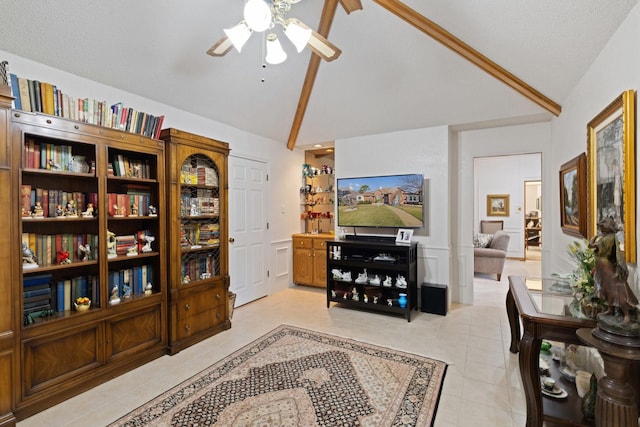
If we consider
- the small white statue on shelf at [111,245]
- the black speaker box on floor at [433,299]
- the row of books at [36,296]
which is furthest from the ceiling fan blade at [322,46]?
the black speaker box on floor at [433,299]

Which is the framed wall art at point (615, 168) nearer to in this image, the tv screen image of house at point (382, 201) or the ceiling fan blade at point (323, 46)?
the ceiling fan blade at point (323, 46)

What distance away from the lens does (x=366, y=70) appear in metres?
3.47

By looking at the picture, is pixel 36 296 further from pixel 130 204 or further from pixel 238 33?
pixel 238 33

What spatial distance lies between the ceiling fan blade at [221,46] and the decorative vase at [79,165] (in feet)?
4.43

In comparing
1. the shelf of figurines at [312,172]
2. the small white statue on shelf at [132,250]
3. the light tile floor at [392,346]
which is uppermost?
the shelf of figurines at [312,172]

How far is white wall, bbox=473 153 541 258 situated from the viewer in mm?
8258

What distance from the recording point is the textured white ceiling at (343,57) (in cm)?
217

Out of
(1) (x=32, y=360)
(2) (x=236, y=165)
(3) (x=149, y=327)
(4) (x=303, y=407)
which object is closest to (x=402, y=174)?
(2) (x=236, y=165)

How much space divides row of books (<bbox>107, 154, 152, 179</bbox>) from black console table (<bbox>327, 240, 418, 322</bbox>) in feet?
7.77

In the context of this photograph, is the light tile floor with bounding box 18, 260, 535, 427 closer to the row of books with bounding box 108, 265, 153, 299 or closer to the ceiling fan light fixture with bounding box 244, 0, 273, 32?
the row of books with bounding box 108, 265, 153, 299

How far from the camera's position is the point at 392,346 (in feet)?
9.75

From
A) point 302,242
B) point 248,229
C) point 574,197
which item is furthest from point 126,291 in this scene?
point 574,197

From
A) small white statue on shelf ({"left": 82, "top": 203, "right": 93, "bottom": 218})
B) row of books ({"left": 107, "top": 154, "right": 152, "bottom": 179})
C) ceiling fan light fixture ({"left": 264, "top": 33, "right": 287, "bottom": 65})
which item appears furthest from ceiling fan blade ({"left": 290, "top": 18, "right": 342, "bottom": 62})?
small white statue on shelf ({"left": 82, "top": 203, "right": 93, "bottom": 218})

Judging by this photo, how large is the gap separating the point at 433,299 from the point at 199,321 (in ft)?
9.25
